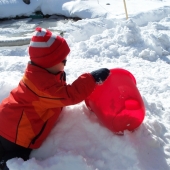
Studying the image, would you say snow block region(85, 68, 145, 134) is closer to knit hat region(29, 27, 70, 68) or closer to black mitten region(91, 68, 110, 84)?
black mitten region(91, 68, 110, 84)

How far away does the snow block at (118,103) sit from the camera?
2184 mm

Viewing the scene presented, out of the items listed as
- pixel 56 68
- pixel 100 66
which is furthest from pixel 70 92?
pixel 100 66

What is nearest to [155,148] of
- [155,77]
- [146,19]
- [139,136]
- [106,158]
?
[139,136]

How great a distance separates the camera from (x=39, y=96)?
2.07 m

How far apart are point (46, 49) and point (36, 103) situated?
397 mm

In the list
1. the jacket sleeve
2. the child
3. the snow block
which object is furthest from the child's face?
the snow block

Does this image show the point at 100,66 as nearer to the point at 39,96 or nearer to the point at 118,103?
the point at 118,103

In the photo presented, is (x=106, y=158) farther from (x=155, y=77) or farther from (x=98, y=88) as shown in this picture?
(x=155, y=77)

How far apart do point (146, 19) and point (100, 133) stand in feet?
12.2

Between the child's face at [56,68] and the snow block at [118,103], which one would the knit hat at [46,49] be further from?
the snow block at [118,103]

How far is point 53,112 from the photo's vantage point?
225cm

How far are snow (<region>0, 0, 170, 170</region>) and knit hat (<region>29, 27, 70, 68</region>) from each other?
0.57 m

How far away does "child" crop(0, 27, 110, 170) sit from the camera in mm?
2035

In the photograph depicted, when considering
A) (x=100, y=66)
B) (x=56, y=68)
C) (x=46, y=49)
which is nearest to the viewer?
(x=46, y=49)
